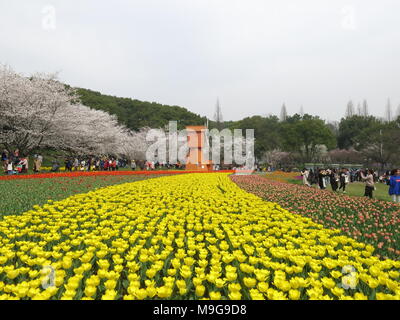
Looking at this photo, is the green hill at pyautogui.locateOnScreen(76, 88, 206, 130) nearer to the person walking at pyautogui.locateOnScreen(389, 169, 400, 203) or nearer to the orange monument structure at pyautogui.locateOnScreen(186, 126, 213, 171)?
the orange monument structure at pyautogui.locateOnScreen(186, 126, 213, 171)

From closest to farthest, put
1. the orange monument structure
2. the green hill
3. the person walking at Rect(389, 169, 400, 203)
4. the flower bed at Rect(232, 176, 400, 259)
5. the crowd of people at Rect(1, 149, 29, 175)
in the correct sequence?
the flower bed at Rect(232, 176, 400, 259) → the person walking at Rect(389, 169, 400, 203) → the crowd of people at Rect(1, 149, 29, 175) → the orange monument structure → the green hill

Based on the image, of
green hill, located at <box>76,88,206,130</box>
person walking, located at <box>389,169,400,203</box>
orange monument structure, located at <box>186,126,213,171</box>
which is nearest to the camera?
person walking, located at <box>389,169,400,203</box>

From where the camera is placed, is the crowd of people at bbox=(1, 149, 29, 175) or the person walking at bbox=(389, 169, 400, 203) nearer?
the person walking at bbox=(389, 169, 400, 203)

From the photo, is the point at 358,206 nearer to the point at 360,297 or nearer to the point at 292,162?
the point at 360,297

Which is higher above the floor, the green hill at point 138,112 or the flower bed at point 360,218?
Result: the green hill at point 138,112

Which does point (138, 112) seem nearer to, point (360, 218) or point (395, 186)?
point (395, 186)

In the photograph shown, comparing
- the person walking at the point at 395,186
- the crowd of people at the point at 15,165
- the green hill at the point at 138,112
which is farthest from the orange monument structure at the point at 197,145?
the person walking at the point at 395,186

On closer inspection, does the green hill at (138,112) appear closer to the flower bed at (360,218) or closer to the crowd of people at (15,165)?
the crowd of people at (15,165)

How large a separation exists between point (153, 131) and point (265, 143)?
24.2 m

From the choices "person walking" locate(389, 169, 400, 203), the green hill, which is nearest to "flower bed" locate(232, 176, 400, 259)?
"person walking" locate(389, 169, 400, 203)

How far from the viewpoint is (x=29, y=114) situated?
19625 mm

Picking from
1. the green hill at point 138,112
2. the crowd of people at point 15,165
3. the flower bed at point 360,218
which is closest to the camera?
the flower bed at point 360,218

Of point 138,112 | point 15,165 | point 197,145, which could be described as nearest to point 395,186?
point 15,165
